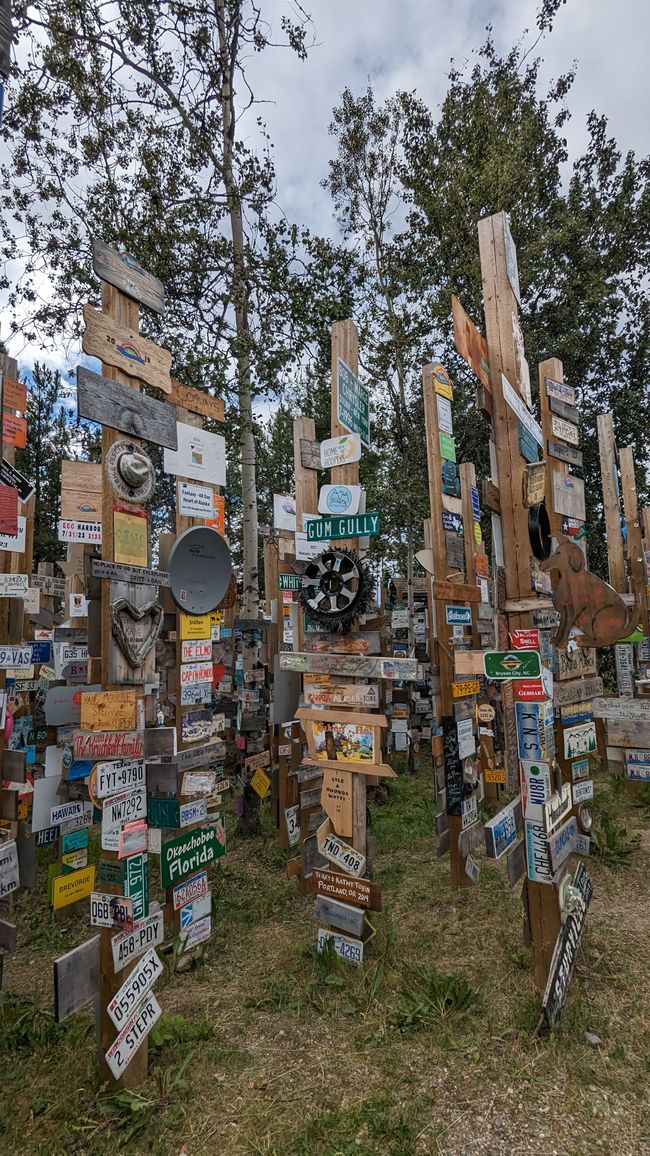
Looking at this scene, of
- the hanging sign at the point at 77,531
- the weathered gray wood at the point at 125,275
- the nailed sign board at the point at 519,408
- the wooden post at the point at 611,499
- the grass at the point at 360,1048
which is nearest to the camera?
the grass at the point at 360,1048

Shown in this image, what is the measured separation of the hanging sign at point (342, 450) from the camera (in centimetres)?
443

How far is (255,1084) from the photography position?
313 cm

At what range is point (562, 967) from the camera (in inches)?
136

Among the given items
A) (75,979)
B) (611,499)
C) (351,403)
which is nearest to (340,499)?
(351,403)

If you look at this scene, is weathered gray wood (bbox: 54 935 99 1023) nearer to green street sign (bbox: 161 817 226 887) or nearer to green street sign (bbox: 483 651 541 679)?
green street sign (bbox: 161 817 226 887)

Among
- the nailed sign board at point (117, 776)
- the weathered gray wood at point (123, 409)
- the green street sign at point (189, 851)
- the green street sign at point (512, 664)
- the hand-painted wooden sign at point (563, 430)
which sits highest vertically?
the hand-painted wooden sign at point (563, 430)

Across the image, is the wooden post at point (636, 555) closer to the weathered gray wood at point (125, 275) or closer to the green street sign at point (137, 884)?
the weathered gray wood at point (125, 275)

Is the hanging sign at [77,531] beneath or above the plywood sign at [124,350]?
beneath

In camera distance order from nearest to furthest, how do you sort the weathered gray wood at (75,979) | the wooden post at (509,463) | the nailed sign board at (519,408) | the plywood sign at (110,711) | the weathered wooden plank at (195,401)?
the weathered gray wood at (75,979) → the plywood sign at (110,711) → the wooden post at (509,463) → the nailed sign board at (519,408) → the weathered wooden plank at (195,401)

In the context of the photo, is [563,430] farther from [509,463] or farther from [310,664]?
[310,664]

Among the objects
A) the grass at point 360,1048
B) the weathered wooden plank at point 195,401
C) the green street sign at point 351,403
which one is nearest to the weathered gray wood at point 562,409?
the green street sign at point 351,403

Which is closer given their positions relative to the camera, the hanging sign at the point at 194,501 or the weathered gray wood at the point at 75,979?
the weathered gray wood at the point at 75,979

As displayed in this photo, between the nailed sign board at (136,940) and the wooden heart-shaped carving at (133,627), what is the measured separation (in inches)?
57.0

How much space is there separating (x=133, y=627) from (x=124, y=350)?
5.47 ft
